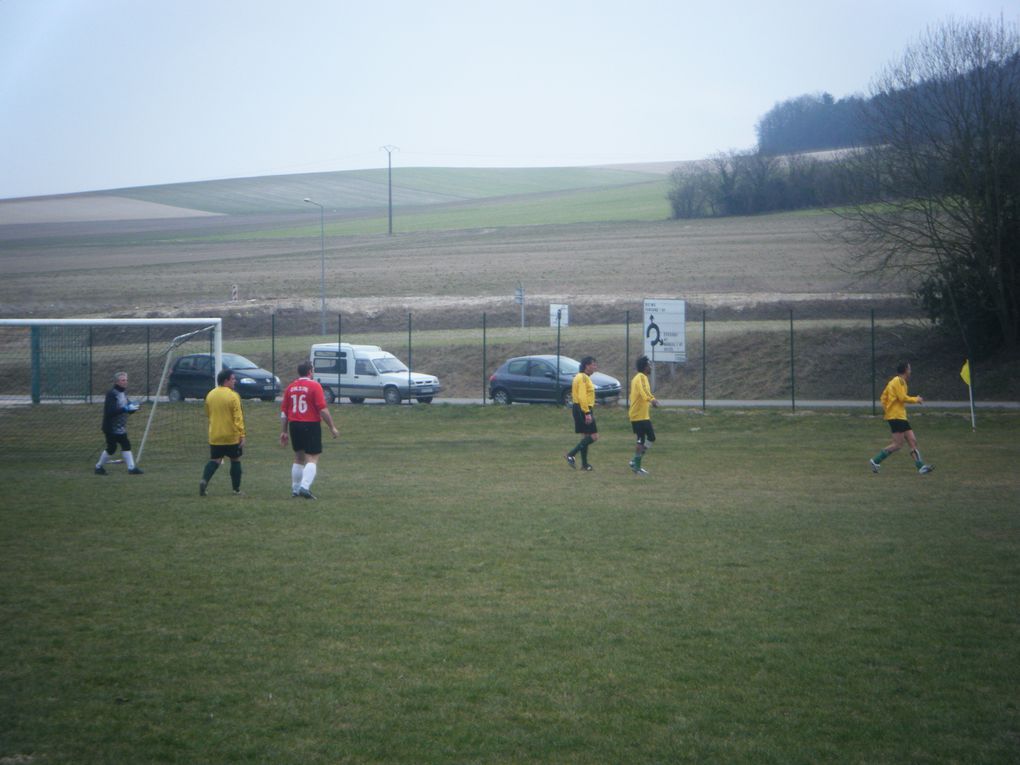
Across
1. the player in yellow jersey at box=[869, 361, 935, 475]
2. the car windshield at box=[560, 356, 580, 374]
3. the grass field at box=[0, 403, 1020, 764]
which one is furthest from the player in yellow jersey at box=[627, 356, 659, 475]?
the car windshield at box=[560, 356, 580, 374]

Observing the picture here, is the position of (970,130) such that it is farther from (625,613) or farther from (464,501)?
(625,613)

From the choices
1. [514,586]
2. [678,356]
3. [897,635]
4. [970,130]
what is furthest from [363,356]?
[897,635]

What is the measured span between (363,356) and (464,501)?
60.6 feet

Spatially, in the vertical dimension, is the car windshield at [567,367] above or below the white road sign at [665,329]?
below

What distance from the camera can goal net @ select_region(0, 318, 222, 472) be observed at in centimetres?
2041

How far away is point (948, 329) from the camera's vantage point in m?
31.1

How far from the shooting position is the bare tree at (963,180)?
97.9 ft

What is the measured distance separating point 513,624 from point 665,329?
20400mm

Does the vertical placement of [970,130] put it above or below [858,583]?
above

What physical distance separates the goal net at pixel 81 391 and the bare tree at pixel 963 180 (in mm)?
22073

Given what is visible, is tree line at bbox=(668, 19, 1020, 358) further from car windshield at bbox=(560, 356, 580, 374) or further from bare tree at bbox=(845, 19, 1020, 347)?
car windshield at bbox=(560, 356, 580, 374)

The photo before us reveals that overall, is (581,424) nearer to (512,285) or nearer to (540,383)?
(540,383)

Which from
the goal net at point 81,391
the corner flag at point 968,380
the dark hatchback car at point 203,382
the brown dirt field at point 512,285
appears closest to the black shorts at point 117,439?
the goal net at point 81,391

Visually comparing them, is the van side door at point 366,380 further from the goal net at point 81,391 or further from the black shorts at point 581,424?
the black shorts at point 581,424
